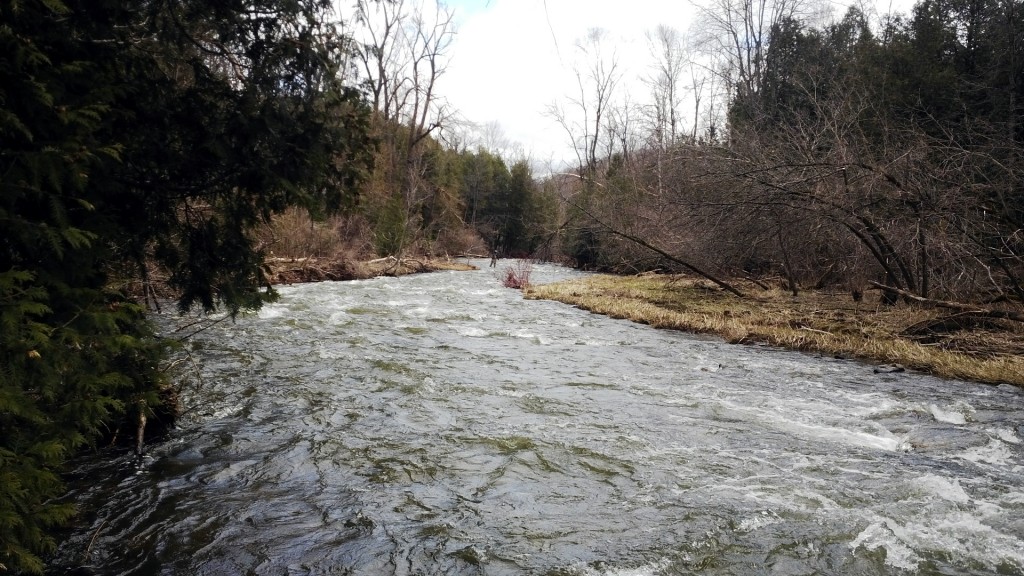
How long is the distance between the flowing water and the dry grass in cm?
93

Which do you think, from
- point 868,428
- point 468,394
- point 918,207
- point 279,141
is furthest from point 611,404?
point 918,207

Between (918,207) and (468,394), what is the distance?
30.9ft

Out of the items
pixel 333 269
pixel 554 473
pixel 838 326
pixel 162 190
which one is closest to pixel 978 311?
pixel 838 326

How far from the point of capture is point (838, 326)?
38.5 feet

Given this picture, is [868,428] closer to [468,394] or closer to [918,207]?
[468,394]

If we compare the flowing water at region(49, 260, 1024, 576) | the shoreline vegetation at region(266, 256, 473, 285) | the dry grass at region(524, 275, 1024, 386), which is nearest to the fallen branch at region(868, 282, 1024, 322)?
the dry grass at region(524, 275, 1024, 386)

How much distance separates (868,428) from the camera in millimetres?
6270

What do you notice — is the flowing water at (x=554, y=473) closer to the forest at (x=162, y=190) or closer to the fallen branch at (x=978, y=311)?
the forest at (x=162, y=190)

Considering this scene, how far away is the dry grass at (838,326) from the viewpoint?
900cm

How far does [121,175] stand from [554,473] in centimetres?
388

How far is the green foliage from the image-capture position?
2.58 m

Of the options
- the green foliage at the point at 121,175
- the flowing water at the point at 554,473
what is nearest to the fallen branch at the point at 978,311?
the flowing water at the point at 554,473

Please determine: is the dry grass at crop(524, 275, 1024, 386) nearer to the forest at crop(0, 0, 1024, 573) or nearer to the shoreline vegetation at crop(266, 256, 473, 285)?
the forest at crop(0, 0, 1024, 573)

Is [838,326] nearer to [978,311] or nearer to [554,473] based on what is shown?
[978,311]
